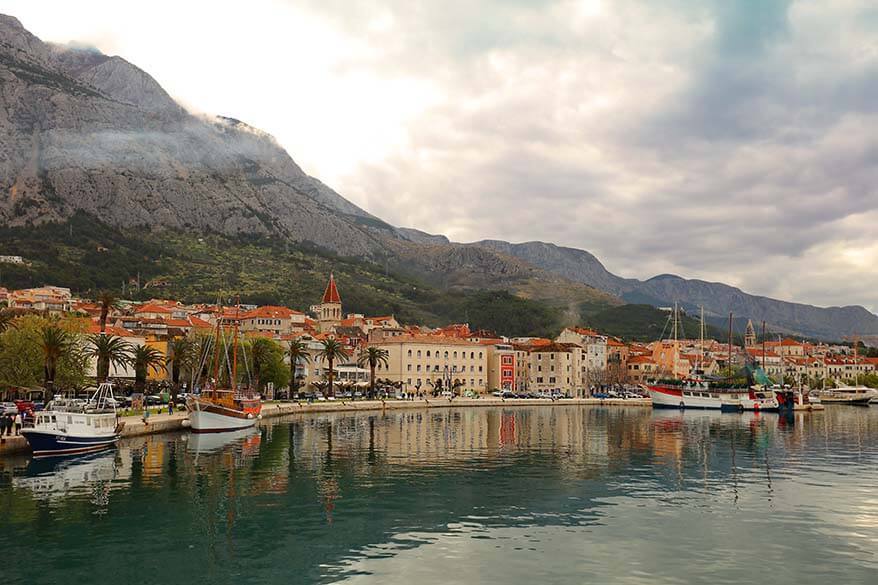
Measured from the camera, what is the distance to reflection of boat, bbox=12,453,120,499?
105 feet

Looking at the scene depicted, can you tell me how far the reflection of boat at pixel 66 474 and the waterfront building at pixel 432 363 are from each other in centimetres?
8289

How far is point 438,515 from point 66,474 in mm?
21133

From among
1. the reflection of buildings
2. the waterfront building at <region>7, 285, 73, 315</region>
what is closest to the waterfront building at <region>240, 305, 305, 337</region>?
the waterfront building at <region>7, 285, 73, 315</region>

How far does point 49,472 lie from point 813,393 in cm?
15569

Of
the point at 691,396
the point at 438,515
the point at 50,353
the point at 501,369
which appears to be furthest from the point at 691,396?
the point at 438,515

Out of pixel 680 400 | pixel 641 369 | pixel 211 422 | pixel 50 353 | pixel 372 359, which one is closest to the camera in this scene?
pixel 50 353

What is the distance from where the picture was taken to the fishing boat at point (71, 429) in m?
41.8

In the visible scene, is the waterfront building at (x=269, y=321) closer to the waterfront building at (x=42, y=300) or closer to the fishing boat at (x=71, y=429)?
the waterfront building at (x=42, y=300)

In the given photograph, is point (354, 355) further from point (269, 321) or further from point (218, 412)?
point (218, 412)

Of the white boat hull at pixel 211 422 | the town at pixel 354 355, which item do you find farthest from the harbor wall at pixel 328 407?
the town at pixel 354 355

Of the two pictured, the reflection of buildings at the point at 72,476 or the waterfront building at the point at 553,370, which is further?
the waterfront building at the point at 553,370

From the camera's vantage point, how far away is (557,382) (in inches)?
5640

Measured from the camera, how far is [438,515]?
2706 centimetres

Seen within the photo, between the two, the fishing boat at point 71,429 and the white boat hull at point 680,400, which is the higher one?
the fishing boat at point 71,429
